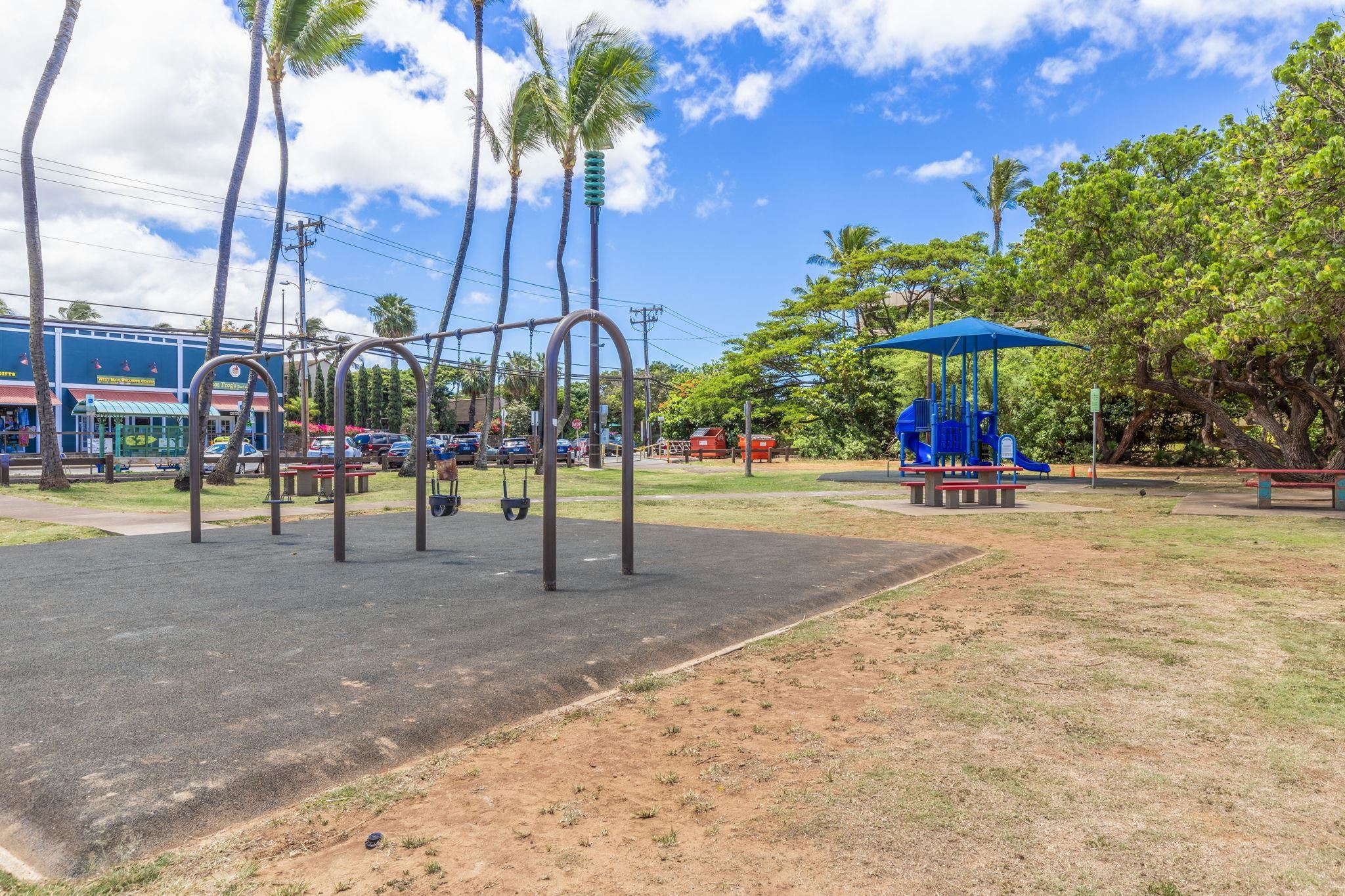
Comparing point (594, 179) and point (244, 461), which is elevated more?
point (594, 179)

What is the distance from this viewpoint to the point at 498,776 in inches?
132

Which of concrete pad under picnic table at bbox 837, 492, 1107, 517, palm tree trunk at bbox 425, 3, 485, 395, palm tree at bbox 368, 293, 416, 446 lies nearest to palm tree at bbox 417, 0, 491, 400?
palm tree trunk at bbox 425, 3, 485, 395

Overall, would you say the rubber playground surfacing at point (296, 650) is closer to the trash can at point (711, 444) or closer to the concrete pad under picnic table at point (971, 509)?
the concrete pad under picnic table at point (971, 509)

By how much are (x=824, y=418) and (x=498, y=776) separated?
3736 cm

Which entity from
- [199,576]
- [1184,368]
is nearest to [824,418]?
[1184,368]

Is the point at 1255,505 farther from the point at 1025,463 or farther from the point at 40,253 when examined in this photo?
the point at 40,253

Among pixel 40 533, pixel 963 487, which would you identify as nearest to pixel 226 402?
pixel 40 533

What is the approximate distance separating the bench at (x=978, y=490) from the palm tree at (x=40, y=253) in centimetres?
1871

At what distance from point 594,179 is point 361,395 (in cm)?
6789

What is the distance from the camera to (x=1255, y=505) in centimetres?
1459

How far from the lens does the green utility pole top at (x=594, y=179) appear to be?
1322 cm

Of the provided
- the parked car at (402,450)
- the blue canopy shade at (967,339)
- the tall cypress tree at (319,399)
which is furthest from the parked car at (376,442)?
the tall cypress tree at (319,399)

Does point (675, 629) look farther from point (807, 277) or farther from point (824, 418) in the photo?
point (807, 277)

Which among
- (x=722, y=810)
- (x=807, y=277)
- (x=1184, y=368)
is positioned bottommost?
(x=722, y=810)
